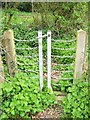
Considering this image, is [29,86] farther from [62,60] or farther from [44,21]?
[44,21]

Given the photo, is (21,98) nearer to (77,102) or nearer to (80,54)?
(77,102)

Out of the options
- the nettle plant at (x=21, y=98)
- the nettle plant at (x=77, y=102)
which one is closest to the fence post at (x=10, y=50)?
the nettle plant at (x=21, y=98)

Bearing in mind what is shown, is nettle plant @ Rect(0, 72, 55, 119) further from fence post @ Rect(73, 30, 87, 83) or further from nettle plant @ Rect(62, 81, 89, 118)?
fence post @ Rect(73, 30, 87, 83)

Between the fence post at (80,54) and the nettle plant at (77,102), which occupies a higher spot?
the fence post at (80,54)

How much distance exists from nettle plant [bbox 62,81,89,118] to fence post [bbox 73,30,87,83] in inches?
5.7

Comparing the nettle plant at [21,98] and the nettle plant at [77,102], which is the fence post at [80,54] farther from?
the nettle plant at [21,98]

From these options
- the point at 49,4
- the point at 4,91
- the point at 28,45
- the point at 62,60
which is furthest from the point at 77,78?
the point at 49,4

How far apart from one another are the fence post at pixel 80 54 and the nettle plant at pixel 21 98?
497mm

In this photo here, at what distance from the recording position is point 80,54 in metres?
3.12

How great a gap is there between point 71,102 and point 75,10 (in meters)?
3.14

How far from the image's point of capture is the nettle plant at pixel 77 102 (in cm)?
286

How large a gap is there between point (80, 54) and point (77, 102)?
1.90 ft

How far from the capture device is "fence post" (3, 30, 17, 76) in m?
3.08

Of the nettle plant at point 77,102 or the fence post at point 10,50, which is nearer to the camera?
the nettle plant at point 77,102
